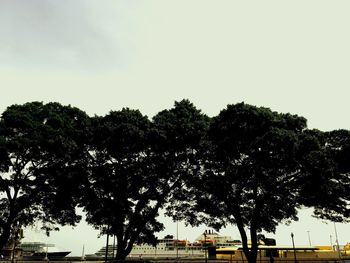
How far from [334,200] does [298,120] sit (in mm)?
8076

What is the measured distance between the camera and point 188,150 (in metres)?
31.8

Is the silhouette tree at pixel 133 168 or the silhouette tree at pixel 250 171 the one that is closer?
the silhouette tree at pixel 250 171

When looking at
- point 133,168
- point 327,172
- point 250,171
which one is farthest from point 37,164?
point 327,172

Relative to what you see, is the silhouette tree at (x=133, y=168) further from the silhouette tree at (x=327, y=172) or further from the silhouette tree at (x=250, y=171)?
the silhouette tree at (x=327, y=172)

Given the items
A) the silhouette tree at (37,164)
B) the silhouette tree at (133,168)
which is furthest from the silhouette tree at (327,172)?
the silhouette tree at (37,164)

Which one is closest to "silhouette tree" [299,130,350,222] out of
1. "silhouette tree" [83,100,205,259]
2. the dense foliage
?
the dense foliage

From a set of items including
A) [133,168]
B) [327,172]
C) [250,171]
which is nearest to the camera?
[327,172]

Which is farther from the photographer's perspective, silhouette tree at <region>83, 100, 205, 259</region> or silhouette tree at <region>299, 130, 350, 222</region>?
silhouette tree at <region>83, 100, 205, 259</region>

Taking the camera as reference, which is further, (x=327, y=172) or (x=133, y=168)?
(x=133, y=168)

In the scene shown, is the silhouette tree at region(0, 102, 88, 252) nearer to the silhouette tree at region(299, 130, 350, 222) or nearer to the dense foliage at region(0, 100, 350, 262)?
the dense foliage at region(0, 100, 350, 262)

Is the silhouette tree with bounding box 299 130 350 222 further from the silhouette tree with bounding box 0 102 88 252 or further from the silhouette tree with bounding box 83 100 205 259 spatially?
the silhouette tree with bounding box 0 102 88 252

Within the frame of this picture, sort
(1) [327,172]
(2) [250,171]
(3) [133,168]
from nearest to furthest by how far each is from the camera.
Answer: (1) [327,172] < (2) [250,171] < (3) [133,168]

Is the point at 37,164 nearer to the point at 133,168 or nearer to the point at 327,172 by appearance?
the point at 133,168

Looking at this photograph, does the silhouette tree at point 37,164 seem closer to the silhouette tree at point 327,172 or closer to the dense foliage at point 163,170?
the dense foliage at point 163,170
